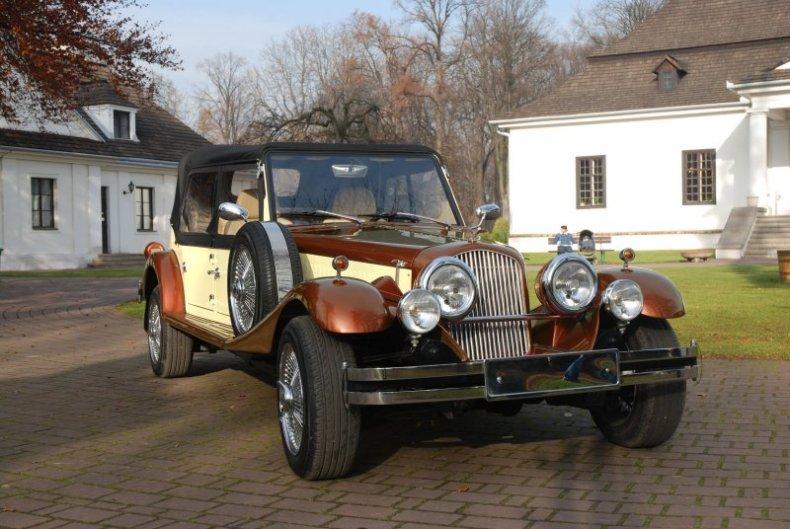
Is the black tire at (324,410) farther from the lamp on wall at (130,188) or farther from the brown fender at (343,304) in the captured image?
the lamp on wall at (130,188)

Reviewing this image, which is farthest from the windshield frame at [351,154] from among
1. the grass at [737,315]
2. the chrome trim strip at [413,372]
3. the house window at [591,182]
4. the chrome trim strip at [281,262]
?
the house window at [591,182]

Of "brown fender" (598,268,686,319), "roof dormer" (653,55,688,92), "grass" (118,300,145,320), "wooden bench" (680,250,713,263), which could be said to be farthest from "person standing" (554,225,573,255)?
"roof dormer" (653,55,688,92)

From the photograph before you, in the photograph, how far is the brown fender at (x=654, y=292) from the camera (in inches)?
229

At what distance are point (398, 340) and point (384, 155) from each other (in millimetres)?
2243

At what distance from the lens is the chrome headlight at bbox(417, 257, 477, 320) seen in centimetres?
530

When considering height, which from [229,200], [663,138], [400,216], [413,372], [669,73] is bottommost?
[413,372]

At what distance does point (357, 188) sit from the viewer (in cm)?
723

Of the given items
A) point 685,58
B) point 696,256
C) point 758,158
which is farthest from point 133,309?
point 685,58

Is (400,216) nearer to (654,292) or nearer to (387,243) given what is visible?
(387,243)

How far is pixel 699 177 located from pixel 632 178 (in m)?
2.63

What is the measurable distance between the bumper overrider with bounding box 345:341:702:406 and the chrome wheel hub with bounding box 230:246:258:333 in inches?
65.6

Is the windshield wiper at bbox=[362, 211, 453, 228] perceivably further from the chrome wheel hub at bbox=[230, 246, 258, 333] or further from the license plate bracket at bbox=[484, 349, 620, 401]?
the license plate bracket at bbox=[484, 349, 620, 401]

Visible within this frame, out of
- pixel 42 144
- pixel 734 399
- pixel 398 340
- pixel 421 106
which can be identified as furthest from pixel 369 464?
pixel 421 106

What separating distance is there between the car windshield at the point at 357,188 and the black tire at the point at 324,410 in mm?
1805
